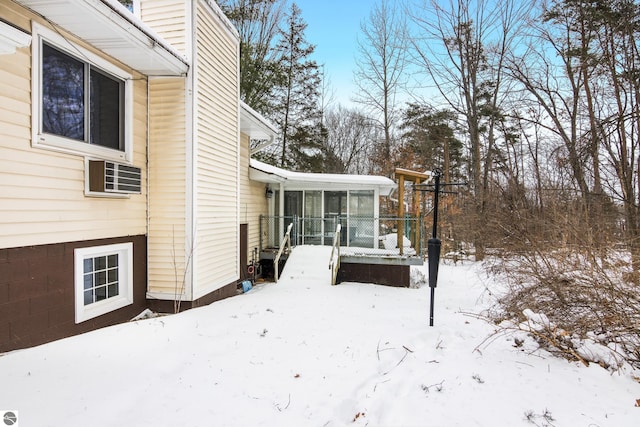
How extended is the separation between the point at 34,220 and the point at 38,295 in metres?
0.82

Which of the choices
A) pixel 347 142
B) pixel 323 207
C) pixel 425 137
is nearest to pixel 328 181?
pixel 323 207

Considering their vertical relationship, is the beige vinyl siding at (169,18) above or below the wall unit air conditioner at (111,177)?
above

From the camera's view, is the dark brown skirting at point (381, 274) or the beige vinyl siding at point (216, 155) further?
the dark brown skirting at point (381, 274)

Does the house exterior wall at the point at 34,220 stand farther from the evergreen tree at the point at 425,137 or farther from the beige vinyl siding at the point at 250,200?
the evergreen tree at the point at 425,137

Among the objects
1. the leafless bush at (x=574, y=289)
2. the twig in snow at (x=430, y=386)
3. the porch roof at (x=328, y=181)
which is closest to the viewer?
the twig in snow at (x=430, y=386)

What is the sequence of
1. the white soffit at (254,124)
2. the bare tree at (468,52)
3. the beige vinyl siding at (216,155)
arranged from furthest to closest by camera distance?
the bare tree at (468,52) → the white soffit at (254,124) → the beige vinyl siding at (216,155)

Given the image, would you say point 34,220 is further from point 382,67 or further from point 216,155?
point 382,67

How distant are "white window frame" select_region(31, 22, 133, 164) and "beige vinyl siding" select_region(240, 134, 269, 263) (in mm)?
4224

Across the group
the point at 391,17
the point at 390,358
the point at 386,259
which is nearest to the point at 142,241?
the point at 390,358

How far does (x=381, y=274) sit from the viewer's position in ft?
32.9

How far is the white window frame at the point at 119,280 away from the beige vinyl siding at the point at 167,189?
416 mm

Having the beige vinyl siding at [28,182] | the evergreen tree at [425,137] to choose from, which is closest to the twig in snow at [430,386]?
the beige vinyl siding at [28,182]

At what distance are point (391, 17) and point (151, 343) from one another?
71.4ft

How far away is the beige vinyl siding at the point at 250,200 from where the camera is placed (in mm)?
9320
